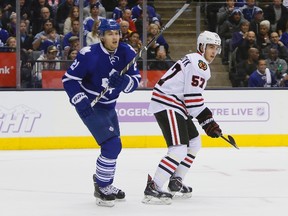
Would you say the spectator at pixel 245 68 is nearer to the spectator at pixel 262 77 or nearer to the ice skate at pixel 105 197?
the spectator at pixel 262 77

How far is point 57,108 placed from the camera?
10.3 meters

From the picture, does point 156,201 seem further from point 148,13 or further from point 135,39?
point 148,13

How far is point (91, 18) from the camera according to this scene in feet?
34.8

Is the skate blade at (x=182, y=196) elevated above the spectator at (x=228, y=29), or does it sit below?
below

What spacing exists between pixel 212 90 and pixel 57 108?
1.97 meters

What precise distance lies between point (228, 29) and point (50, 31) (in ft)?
7.78

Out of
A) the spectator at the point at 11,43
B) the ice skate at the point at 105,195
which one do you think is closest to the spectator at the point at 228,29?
the spectator at the point at 11,43

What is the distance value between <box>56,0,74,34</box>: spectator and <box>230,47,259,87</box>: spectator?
2.26 metres

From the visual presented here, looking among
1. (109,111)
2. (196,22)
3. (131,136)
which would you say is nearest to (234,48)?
(196,22)

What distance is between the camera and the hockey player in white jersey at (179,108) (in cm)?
610

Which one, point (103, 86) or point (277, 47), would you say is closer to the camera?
point (103, 86)

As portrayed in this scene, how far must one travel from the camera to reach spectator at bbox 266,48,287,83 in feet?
36.2

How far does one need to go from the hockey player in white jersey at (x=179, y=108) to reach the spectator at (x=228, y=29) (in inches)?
186

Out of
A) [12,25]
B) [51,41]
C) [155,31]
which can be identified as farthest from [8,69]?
[155,31]
